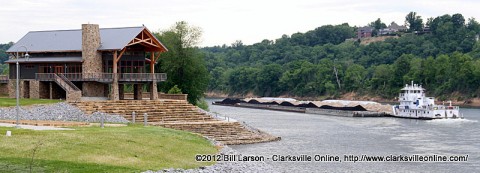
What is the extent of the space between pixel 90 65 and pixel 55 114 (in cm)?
1324

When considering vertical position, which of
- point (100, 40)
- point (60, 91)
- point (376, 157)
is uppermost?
point (100, 40)

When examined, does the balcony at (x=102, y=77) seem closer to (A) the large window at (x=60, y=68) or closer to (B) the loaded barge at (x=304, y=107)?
(A) the large window at (x=60, y=68)

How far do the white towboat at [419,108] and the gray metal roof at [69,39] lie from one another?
5385cm

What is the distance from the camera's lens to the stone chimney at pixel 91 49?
7418 cm

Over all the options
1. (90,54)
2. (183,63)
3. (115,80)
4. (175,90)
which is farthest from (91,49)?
(183,63)

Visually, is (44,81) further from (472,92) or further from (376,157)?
(472,92)

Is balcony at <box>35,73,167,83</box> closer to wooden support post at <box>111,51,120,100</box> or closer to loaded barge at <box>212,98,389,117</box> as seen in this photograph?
wooden support post at <box>111,51,120,100</box>

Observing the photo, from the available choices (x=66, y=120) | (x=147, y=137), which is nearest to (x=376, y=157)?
(x=147, y=137)

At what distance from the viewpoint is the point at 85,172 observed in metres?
31.4

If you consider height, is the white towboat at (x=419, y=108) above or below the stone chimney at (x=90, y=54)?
below

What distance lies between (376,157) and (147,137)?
19194 millimetres

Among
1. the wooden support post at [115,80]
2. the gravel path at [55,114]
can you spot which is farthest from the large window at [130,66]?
the gravel path at [55,114]

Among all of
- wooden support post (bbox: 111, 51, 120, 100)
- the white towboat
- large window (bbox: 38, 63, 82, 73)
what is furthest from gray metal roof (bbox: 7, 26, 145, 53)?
the white towboat

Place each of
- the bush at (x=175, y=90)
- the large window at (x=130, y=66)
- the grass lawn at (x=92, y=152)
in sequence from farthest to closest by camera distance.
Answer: the bush at (x=175, y=90), the large window at (x=130, y=66), the grass lawn at (x=92, y=152)
